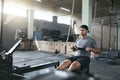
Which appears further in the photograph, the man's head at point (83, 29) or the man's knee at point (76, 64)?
the man's head at point (83, 29)

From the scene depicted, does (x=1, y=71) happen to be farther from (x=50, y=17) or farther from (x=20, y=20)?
(x=50, y=17)

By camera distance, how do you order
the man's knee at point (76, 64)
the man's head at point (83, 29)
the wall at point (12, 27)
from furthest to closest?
the wall at point (12, 27)
the man's head at point (83, 29)
the man's knee at point (76, 64)

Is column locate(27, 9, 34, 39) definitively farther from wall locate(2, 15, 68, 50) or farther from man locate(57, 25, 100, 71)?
man locate(57, 25, 100, 71)

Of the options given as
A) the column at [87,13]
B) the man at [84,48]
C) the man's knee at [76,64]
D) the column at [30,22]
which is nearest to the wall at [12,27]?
the column at [30,22]

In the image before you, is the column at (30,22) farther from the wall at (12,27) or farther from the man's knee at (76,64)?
the man's knee at (76,64)

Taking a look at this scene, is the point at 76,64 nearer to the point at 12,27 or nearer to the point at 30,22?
the point at 12,27

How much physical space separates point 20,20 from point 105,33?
6.48 meters

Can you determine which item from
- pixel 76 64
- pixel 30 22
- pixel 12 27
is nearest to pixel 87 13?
pixel 76 64

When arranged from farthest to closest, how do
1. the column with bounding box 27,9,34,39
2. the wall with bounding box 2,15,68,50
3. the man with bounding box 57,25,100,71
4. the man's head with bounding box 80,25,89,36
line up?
the column with bounding box 27,9,34,39 < the wall with bounding box 2,15,68,50 < the man's head with bounding box 80,25,89,36 < the man with bounding box 57,25,100,71

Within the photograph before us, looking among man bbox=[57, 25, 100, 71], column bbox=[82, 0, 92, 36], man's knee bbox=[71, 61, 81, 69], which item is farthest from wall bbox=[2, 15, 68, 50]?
man's knee bbox=[71, 61, 81, 69]

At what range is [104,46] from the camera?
13.3 metres

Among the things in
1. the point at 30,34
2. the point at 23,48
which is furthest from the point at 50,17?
the point at 23,48

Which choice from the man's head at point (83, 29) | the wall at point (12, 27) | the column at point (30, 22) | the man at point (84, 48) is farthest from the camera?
the column at point (30, 22)

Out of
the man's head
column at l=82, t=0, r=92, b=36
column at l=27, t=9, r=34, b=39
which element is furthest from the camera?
column at l=27, t=9, r=34, b=39
